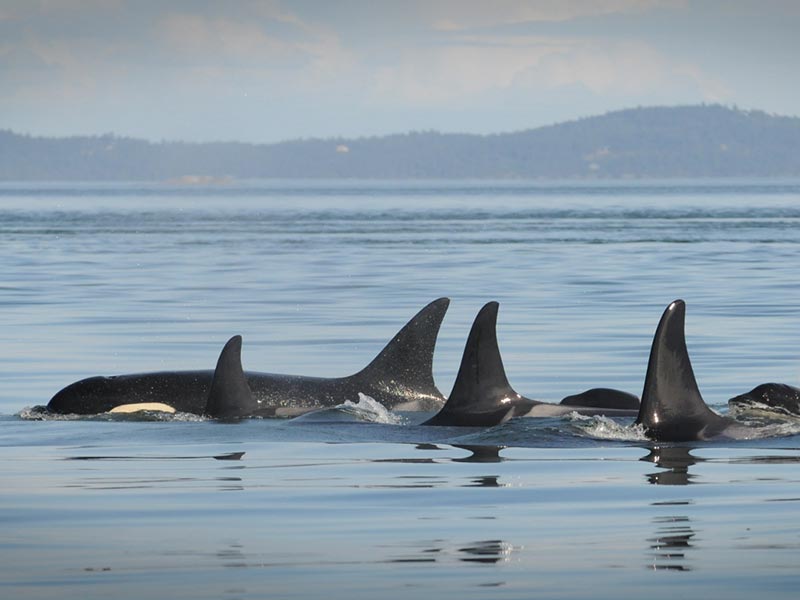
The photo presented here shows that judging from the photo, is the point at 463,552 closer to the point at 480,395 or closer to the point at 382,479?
the point at 382,479

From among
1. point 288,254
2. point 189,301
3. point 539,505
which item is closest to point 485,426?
point 539,505

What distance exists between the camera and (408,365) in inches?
566

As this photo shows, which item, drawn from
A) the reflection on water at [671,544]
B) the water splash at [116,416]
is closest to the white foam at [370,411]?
the water splash at [116,416]

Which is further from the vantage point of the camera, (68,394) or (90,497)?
(68,394)

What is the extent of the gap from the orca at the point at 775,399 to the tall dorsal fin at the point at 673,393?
1.35 metres

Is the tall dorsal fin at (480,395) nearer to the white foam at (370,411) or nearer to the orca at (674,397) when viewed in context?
the white foam at (370,411)

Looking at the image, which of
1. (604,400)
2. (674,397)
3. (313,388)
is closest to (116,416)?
(313,388)

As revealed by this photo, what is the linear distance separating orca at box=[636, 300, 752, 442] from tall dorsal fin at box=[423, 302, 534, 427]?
1.28m

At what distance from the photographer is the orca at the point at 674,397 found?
10.7 metres

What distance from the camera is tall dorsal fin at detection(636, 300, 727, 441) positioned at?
10.7m

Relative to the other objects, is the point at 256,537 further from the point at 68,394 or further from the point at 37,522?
the point at 68,394

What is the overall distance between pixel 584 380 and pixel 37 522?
29.6 feet

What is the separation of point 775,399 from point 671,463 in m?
2.70

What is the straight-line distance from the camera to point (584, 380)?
17.0 meters
